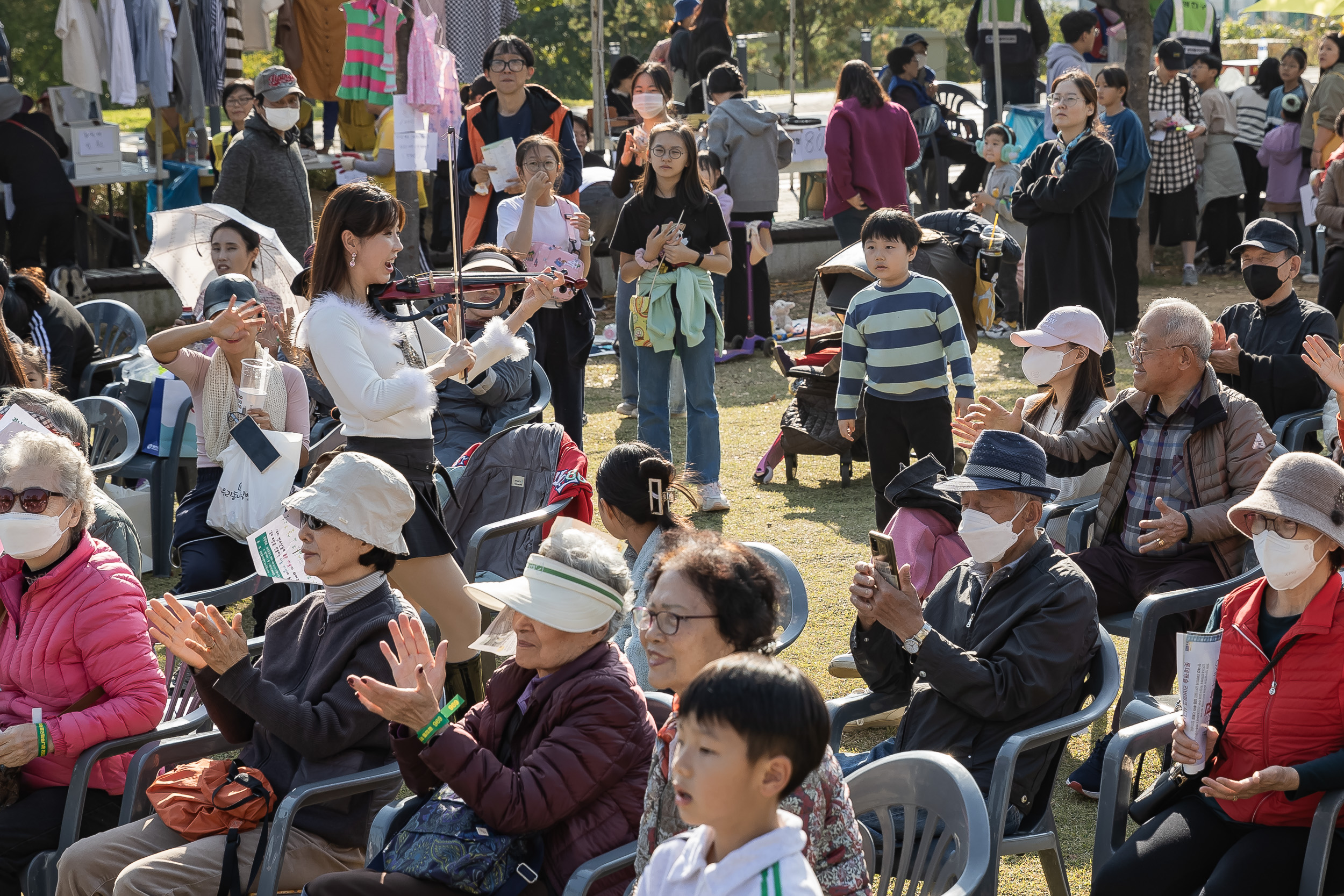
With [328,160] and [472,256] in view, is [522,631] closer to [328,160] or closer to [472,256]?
[472,256]

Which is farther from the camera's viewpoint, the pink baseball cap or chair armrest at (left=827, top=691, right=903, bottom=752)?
the pink baseball cap

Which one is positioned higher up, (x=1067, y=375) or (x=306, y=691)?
(x=1067, y=375)

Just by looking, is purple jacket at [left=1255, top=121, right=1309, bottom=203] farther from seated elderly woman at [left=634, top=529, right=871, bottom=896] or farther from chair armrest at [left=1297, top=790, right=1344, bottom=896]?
seated elderly woman at [left=634, top=529, right=871, bottom=896]

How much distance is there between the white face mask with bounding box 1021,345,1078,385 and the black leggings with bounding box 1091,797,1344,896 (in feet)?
7.19

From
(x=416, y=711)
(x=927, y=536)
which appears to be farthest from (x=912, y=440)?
(x=416, y=711)

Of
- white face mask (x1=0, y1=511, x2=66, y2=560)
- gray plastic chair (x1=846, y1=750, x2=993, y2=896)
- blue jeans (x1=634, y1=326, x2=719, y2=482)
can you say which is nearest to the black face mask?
blue jeans (x1=634, y1=326, x2=719, y2=482)

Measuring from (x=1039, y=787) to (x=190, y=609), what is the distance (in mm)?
2487

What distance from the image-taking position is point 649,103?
9469mm

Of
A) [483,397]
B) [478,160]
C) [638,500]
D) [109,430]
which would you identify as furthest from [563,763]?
[478,160]

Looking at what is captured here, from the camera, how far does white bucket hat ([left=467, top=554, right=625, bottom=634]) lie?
118 inches

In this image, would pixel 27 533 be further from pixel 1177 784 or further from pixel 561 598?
pixel 1177 784

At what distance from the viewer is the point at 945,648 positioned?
10.7 ft

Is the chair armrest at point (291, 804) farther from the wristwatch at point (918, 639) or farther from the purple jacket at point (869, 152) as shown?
the purple jacket at point (869, 152)

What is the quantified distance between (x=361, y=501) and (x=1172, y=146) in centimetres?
1107
